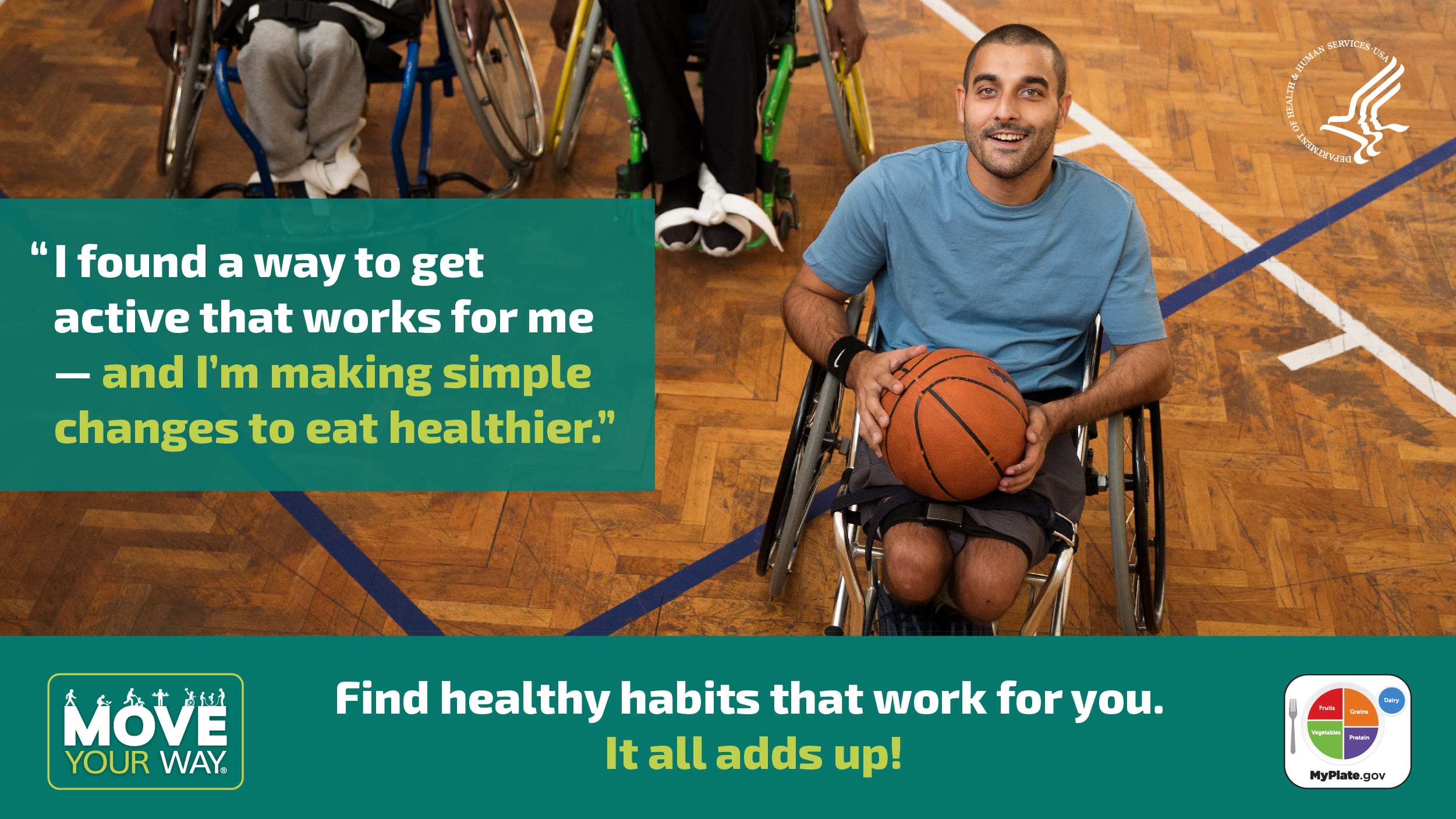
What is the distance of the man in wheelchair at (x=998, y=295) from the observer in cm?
236

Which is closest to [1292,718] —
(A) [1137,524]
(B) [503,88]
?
(A) [1137,524]

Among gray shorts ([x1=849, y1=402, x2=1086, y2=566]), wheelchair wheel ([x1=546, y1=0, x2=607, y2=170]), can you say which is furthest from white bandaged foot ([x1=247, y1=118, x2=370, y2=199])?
gray shorts ([x1=849, y1=402, x2=1086, y2=566])

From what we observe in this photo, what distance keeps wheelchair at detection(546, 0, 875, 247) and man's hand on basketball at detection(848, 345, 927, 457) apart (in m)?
1.43

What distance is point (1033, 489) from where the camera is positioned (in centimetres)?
242

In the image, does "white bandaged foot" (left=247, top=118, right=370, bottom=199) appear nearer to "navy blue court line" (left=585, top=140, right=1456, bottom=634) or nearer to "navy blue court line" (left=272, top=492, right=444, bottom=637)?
"navy blue court line" (left=272, top=492, right=444, bottom=637)

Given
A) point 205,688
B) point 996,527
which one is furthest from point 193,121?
point 996,527

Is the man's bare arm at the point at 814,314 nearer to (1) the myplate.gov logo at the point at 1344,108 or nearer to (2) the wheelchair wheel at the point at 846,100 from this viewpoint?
(2) the wheelchair wheel at the point at 846,100

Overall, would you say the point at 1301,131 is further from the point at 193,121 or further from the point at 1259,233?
the point at 193,121

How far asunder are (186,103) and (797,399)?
1.94 metres

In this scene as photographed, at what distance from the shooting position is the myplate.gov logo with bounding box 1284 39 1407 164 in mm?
4262

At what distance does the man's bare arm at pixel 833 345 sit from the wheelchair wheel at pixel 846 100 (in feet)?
4.28

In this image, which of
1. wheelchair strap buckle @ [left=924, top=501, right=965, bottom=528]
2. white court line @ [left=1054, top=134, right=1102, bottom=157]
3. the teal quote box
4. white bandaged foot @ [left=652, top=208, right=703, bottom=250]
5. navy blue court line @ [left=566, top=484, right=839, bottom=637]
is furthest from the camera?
white court line @ [left=1054, top=134, right=1102, bottom=157]

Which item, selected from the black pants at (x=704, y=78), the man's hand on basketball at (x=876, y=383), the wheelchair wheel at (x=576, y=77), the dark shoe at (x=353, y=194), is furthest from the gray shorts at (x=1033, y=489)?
the dark shoe at (x=353, y=194)

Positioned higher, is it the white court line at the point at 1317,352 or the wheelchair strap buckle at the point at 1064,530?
the wheelchair strap buckle at the point at 1064,530
